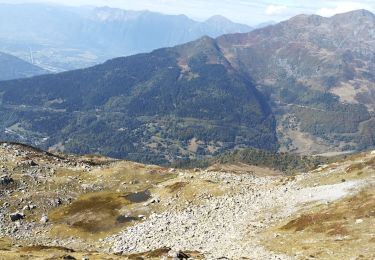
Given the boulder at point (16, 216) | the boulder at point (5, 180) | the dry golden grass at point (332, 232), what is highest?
the dry golden grass at point (332, 232)

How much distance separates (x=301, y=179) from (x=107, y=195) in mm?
42008

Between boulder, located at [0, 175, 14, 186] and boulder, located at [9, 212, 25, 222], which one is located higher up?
boulder, located at [0, 175, 14, 186]

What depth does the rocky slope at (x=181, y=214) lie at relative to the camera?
58.8 metres

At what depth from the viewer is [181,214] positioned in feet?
261

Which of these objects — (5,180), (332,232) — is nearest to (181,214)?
(332,232)

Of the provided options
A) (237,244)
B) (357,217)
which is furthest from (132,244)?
(357,217)

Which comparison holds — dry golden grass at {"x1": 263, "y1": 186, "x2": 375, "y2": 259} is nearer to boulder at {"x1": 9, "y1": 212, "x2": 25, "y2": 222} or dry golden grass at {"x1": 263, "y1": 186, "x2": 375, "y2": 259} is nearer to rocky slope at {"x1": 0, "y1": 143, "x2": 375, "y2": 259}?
rocky slope at {"x1": 0, "y1": 143, "x2": 375, "y2": 259}

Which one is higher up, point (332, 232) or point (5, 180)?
point (332, 232)

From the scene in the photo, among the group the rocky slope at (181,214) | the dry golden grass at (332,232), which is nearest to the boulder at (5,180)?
the rocky slope at (181,214)

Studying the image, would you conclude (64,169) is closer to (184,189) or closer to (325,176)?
(184,189)

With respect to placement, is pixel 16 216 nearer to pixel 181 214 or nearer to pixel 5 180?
pixel 5 180

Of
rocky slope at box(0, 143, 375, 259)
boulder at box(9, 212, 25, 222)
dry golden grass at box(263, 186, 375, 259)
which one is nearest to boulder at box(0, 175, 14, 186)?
rocky slope at box(0, 143, 375, 259)

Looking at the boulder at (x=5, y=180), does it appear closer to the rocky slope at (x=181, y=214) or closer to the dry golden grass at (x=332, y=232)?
the rocky slope at (x=181, y=214)

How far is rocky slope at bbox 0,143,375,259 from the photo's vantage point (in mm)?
58750
